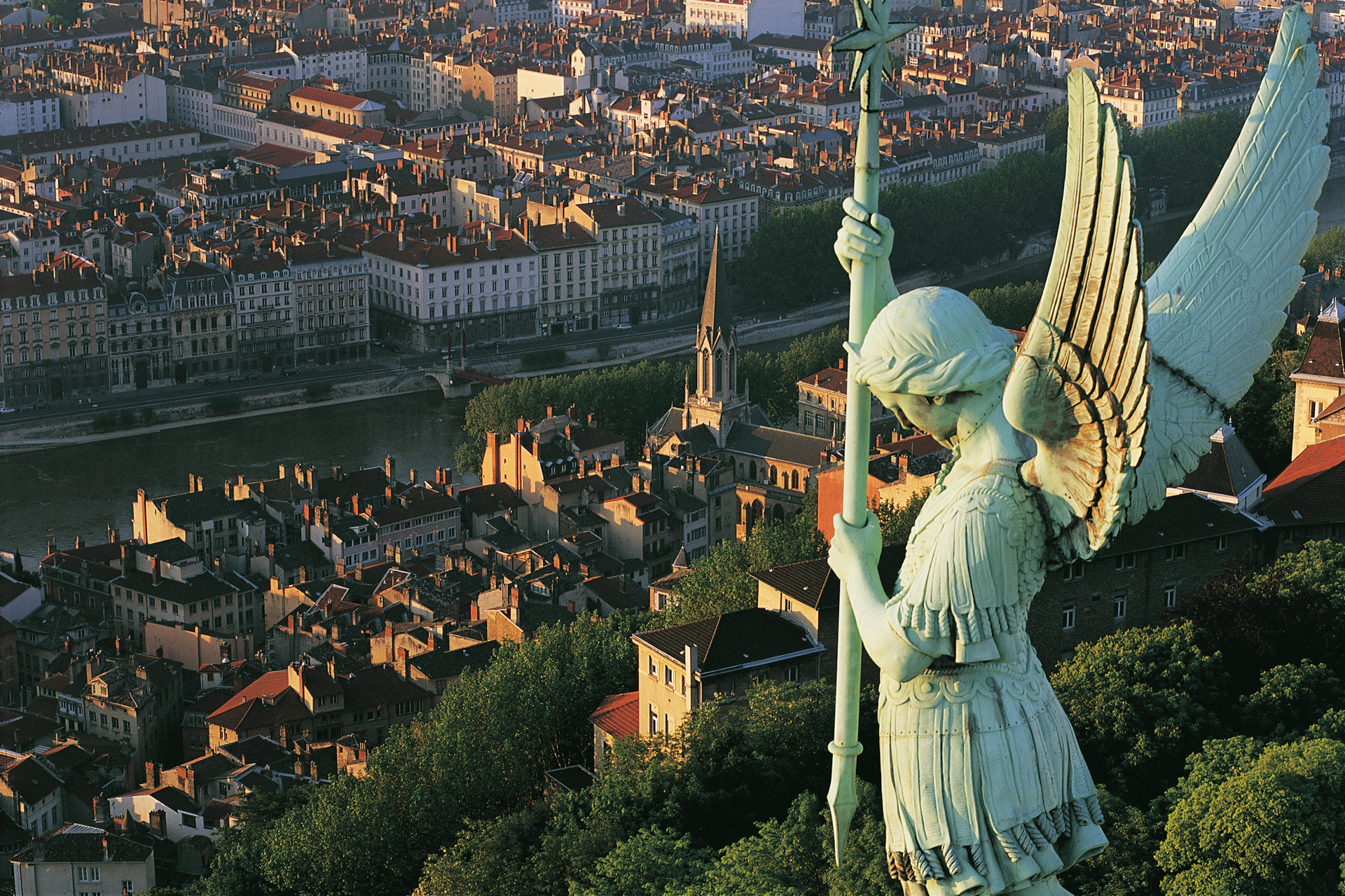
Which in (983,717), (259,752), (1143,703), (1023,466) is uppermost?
(1023,466)

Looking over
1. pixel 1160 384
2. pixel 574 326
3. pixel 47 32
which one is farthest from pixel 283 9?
pixel 1160 384

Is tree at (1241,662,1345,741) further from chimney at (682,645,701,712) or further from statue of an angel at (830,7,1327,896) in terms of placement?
statue of an angel at (830,7,1327,896)

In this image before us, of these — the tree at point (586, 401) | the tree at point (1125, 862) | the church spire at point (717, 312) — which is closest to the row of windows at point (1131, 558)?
the tree at point (1125, 862)

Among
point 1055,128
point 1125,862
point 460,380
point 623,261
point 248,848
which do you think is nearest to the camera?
point 1125,862

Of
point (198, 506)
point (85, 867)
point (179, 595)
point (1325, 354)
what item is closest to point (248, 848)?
point (85, 867)

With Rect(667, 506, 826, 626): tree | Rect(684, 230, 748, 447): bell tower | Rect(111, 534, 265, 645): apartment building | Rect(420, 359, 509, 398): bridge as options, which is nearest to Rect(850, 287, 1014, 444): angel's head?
Rect(667, 506, 826, 626): tree

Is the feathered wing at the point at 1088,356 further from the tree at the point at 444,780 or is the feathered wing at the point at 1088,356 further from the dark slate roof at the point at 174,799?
the dark slate roof at the point at 174,799

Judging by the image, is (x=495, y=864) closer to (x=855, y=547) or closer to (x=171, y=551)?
(x=855, y=547)
